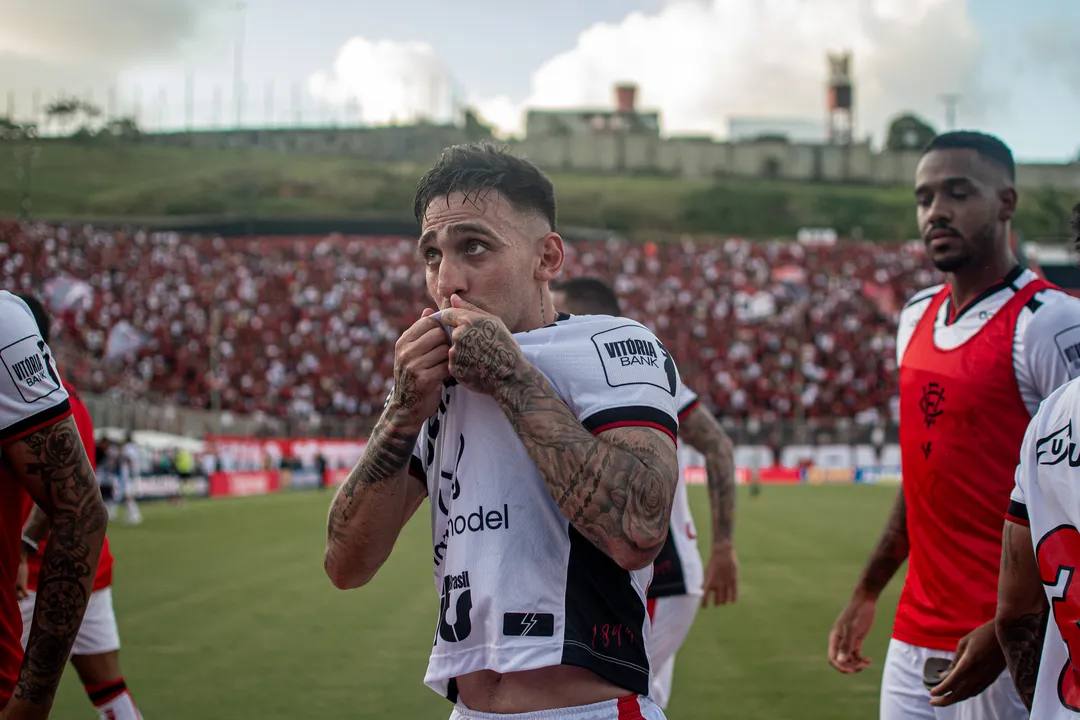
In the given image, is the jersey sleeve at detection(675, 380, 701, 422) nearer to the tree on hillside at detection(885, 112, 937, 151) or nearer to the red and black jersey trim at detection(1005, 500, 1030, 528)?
the red and black jersey trim at detection(1005, 500, 1030, 528)

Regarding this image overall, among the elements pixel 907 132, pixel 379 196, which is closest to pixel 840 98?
pixel 907 132

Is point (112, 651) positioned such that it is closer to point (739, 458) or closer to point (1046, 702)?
point (1046, 702)

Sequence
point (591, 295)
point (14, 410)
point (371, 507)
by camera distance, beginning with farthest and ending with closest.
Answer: point (591, 295)
point (14, 410)
point (371, 507)

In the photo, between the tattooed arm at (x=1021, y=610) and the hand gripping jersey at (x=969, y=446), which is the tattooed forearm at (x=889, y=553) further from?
the tattooed arm at (x=1021, y=610)

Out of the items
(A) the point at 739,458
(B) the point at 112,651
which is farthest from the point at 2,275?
(B) the point at 112,651

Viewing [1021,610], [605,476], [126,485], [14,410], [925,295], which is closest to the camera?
[605,476]

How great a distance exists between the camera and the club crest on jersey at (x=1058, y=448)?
2348 mm

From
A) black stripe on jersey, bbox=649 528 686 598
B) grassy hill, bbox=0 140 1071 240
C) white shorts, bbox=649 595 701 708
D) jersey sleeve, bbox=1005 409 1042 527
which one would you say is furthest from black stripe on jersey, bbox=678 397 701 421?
grassy hill, bbox=0 140 1071 240

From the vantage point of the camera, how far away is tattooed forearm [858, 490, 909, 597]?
4.33m

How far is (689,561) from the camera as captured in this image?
17.8ft

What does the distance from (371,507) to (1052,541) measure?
1.60 meters

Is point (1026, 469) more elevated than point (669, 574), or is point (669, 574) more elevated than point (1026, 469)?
point (1026, 469)

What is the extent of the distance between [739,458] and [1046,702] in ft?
113

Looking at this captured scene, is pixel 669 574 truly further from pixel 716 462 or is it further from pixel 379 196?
pixel 379 196
